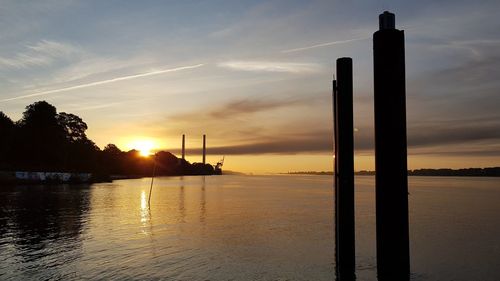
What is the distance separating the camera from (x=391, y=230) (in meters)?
8.27

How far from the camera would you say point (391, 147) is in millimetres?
8078

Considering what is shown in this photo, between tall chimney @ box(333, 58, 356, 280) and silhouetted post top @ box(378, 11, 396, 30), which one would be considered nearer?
silhouetted post top @ box(378, 11, 396, 30)

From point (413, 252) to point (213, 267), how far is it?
10.9 m

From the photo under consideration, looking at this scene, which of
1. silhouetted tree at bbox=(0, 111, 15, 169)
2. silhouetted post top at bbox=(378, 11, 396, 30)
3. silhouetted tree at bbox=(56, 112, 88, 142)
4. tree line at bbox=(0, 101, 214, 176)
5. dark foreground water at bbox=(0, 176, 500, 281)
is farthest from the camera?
silhouetted tree at bbox=(56, 112, 88, 142)

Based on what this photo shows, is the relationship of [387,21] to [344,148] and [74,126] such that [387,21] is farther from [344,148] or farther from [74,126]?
[74,126]

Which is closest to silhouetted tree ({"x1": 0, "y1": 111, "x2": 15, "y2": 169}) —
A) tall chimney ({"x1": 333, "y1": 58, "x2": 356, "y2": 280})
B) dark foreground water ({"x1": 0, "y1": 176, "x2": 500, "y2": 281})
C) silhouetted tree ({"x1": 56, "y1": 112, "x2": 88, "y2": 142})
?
silhouetted tree ({"x1": 56, "y1": 112, "x2": 88, "y2": 142})

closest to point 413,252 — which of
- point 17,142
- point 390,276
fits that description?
point 390,276

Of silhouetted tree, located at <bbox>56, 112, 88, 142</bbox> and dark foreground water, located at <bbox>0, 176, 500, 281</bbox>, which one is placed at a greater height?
silhouetted tree, located at <bbox>56, 112, 88, 142</bbox>

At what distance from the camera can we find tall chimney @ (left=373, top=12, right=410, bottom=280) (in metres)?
8.07

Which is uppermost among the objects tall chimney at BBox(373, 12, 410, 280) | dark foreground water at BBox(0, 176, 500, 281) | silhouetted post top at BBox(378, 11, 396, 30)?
silhouetted post top at BBox(378, 11, 396, 30)

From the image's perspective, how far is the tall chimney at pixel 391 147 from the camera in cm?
807

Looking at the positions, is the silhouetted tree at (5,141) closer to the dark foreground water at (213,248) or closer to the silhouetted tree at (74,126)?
the silhouetted tree at (74,126)

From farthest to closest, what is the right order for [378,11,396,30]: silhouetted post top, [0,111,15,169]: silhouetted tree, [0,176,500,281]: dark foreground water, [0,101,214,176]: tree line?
[0,101,214,176]: tree line < [0,111,15,169]: silhouetted tree < [0,176,500,281]: dark foreground water < [378,11,396,30]: silhouetted post top

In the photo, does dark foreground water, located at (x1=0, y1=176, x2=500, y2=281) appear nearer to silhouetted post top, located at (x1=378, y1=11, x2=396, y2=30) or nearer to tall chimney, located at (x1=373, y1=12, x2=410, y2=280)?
tall chimney, located at (x1=373, y1=12, x2=410, y2=280)
